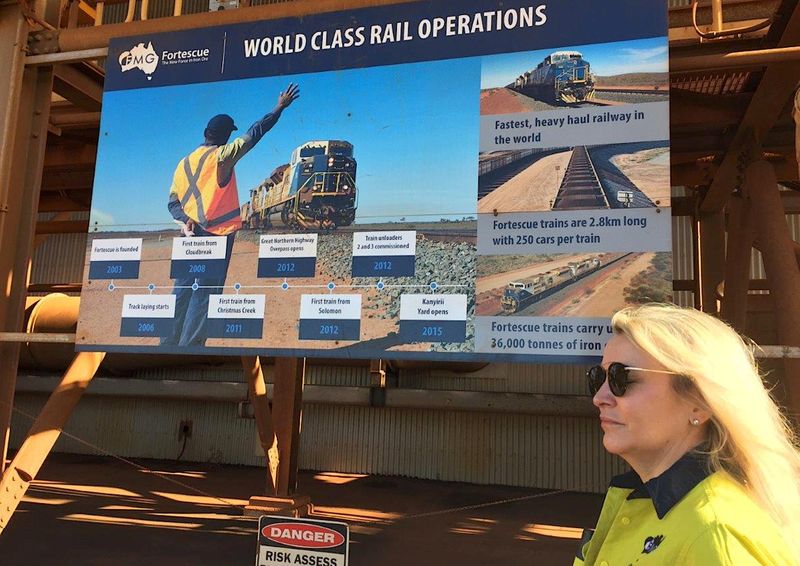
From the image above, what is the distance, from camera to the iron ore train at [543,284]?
150 inches

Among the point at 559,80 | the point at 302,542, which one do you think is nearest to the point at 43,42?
the point at 559,80

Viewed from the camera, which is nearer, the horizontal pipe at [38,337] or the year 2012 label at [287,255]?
the year 2012 label at [287,255]

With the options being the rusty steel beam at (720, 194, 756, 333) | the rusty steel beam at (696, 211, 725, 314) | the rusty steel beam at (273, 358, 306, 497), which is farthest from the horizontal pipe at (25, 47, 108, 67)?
the rusty steel beam at (696, 211, 725, 314)

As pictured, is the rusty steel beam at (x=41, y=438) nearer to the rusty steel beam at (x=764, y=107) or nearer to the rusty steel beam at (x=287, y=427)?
the rusty steel beam at (x=287, y=427)

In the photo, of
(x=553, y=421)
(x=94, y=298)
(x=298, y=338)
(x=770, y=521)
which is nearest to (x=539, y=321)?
(x=298, y=338)

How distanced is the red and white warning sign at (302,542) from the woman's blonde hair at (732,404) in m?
1.89

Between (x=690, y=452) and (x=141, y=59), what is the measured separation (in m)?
4.87

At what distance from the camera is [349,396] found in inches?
571

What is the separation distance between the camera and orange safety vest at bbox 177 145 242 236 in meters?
4.56

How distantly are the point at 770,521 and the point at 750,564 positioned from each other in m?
0.15

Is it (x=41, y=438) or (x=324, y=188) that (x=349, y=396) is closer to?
(x=41, y=438)

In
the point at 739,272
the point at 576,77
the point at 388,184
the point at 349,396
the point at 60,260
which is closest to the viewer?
the point at 576,77

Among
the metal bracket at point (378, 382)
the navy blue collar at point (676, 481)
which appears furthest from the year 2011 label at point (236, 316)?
the metal bracket at point (378, 382)

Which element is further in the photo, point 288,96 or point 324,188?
point 288,96
